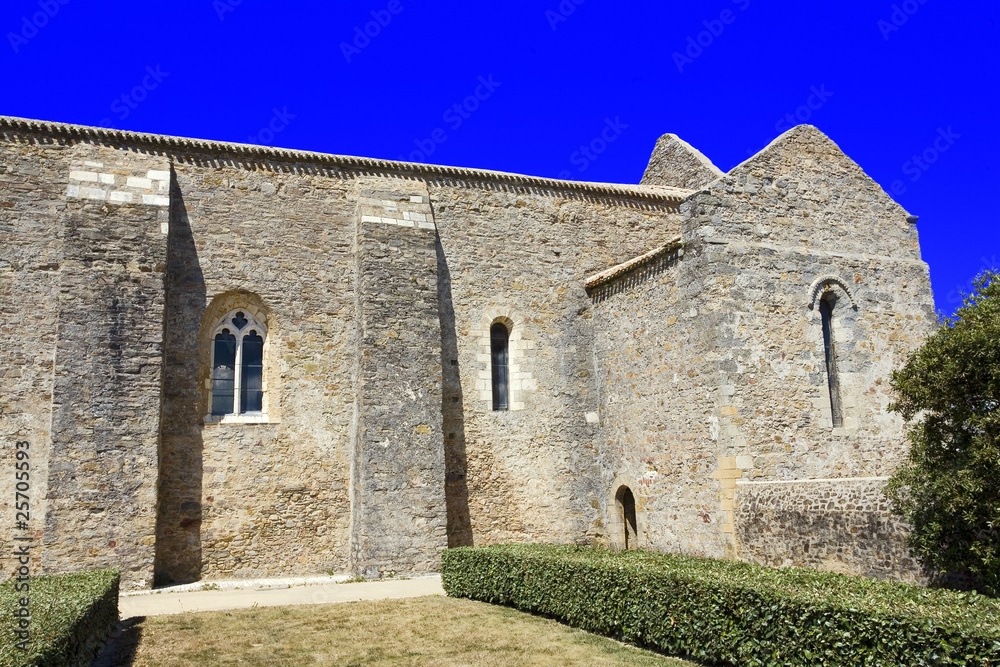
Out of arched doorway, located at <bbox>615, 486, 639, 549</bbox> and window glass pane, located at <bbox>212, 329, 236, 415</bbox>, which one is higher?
window glass pane, located at <bbox>212, 329, 236, 415</bbox>

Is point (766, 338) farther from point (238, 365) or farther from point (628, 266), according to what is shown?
point (238, 365)

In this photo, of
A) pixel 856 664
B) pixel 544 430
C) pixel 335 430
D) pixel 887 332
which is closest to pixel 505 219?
pixel 544 430

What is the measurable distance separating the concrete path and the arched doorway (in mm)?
3636

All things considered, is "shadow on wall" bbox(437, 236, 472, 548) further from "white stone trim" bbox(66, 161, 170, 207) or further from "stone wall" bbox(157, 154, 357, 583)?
"white stone trim" bbox(66, 161, 170, 207)

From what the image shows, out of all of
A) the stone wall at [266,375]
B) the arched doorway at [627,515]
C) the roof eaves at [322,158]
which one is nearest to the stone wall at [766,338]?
the arched doorway at [627,515]

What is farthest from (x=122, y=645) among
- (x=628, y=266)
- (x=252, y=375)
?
(x=628, y=266)

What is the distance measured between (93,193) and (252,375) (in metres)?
3.88

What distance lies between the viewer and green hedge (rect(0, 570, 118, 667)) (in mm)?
5234

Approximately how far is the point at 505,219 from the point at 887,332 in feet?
23.7

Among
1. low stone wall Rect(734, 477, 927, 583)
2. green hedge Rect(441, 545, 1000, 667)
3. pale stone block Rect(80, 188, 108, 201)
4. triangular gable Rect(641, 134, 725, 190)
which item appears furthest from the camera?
triangular gable Rect(641, 134, 725, 190)

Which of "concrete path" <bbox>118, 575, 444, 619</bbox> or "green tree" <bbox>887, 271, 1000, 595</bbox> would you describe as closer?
"green tree" <bbox>887, 271, 1000, 595</bbox>

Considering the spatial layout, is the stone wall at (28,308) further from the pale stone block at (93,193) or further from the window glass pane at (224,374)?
the window glass pane at (224,374)

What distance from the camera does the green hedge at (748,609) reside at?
5395 millimetres

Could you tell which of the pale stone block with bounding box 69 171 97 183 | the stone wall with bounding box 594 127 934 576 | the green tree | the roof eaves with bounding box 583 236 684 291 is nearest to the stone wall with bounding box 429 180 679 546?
the roof eaves with bounding box 583 236 684 291
